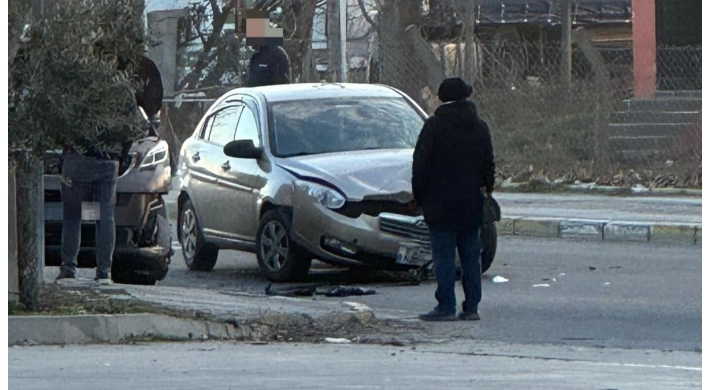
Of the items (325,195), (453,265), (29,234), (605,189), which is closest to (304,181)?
(325,195)

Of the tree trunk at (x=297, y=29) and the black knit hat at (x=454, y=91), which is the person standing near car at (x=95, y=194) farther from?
the tree trunk at (x=297, y=29)

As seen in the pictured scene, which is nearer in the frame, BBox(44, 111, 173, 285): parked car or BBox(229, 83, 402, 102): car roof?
BBox(44, 111, 173, 285): parked car

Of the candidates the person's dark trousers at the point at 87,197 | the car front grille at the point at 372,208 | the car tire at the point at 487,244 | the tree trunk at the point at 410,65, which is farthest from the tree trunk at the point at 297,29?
the person's dark trousers at the point at 87,197

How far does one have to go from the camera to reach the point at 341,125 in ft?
44.6

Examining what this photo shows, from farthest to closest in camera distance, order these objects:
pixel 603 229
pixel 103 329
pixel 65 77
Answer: pixel 603 229
pixel 103 329
pixel 65 77

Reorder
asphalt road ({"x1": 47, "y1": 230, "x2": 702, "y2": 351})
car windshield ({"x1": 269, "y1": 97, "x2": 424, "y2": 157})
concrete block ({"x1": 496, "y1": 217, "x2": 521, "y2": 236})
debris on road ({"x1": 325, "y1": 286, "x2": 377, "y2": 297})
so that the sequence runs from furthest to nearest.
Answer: concrete block ({"x1": 496, "y1": 217, "x2": 521, "y2": 236})
car windshield ({"x1": 269, "y1": 97, "x2": 424, "y2": 157})
debris on road ({"x1": 325, "y1": 286, "x2": 377, "y2": 297})
asphalt road ({"x1": 47, "y1": 230, "x2": 702, "y2": 351})

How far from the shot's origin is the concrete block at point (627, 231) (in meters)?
16.1

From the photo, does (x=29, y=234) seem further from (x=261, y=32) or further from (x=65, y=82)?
(x=261, y=32)

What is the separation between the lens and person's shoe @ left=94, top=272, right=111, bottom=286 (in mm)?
11345

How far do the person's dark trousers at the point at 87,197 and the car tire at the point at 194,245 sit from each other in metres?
2.88

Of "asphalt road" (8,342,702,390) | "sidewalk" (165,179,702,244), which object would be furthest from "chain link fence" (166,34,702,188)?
"asphalt road" (8,342,702,390)

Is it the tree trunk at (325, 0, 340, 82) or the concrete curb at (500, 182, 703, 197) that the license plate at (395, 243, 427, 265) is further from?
the tree trunk at (325, 0, 340, 82)

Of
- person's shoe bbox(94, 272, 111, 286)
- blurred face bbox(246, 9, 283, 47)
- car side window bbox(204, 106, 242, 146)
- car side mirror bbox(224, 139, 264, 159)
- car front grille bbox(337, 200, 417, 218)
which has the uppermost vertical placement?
blurred face bbox(246, 9, 283, 47)

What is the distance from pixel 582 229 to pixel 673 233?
102cm
